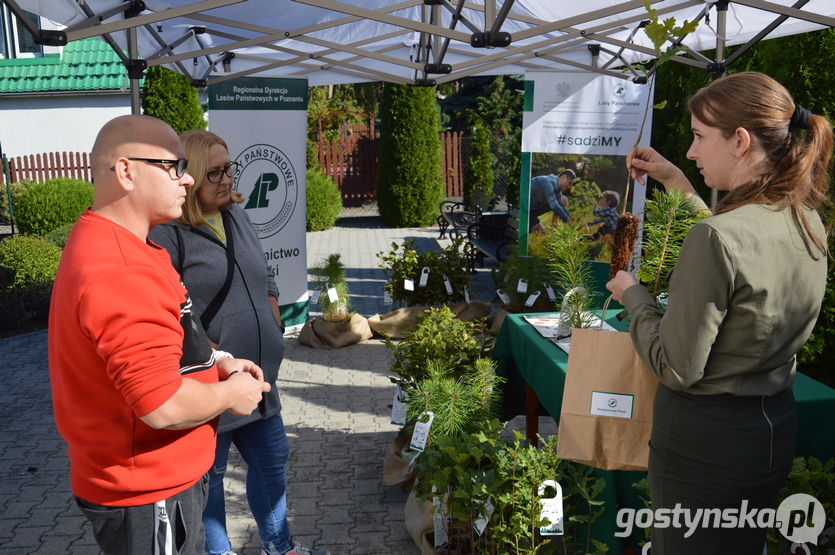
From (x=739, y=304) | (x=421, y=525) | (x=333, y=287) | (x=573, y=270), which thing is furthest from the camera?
(x=333, y=287)

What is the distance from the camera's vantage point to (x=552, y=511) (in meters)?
2.38

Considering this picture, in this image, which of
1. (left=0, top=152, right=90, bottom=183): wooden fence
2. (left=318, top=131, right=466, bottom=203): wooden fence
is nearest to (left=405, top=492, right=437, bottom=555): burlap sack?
(left=0, top=152, right=90, bottom=183): wooden fence

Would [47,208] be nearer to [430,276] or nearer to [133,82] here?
[430,276]

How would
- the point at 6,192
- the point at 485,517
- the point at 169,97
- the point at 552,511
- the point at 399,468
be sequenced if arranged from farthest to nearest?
1. the point at 6,192
2. the point at 169,97
3. the point at 399,468
4. the point at 485,517
5. the point at 552,511

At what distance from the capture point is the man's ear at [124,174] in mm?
1603

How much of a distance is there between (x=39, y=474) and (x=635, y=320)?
150 inches

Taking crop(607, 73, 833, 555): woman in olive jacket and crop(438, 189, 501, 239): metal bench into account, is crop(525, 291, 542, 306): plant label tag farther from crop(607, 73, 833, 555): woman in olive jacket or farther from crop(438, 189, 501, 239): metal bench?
crop(438, 189, 501, 239): metal bench

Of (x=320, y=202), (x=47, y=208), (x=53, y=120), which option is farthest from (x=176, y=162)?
(x=53, y=120)

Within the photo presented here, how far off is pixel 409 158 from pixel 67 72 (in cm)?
743

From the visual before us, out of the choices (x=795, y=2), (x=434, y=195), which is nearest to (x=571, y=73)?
(x=795, y=2)

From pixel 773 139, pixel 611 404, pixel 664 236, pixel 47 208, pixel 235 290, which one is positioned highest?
pixel 773 139

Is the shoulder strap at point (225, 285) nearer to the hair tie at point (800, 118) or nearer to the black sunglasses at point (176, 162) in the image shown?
the black sunglasses at point (176, 162)

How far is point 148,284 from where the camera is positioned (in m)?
1.50

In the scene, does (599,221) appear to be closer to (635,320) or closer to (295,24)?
(295,24)
